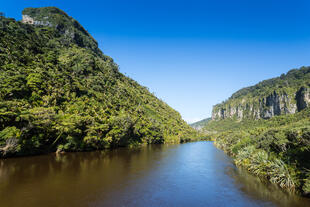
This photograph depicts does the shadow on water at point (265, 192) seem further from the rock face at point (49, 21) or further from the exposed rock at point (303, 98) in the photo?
the exposed rock at point (303, 98)

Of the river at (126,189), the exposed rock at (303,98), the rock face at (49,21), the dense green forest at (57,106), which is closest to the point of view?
the river at (126,189)

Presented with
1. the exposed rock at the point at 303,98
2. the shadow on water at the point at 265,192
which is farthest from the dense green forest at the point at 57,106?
the exposed rock at the point at 303,98

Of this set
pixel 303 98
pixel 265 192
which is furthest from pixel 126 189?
pixel 303 98

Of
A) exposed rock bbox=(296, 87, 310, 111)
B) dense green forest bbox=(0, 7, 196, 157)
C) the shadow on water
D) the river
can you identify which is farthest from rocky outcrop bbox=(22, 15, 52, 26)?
Answer: exposed rock bbox=(296, 87, 310, 111)

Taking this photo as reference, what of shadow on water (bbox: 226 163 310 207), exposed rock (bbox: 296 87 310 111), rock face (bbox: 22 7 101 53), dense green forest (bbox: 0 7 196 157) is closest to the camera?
shadow on water (bbox: 226 163 310 207)

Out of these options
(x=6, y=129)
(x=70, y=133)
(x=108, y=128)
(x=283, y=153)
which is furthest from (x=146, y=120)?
(x=283, y=153)

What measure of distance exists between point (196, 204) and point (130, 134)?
78.5 metres

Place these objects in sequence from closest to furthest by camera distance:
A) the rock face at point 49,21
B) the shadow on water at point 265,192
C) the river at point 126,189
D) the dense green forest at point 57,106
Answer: the river at point 126,189 → the shadow on water at point 265,192 → the dense green forest at point 57,106 → the rock face at point 49,21

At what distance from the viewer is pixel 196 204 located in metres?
23.6

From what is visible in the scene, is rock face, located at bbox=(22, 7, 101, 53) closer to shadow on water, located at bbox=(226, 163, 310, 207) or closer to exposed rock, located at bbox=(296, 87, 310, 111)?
shadow on water, located at bbox=(226, 163, 310, 207)

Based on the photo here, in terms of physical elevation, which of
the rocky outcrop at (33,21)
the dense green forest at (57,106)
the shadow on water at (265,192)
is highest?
the rocky outcrop at (33,21)

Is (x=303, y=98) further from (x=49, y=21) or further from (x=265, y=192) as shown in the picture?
(x=49, y=21)

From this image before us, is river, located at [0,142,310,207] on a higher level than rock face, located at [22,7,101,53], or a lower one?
lower

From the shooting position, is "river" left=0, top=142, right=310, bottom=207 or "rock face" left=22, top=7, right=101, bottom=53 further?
"rock face" left=22, top=7, right=101, bottom=53
